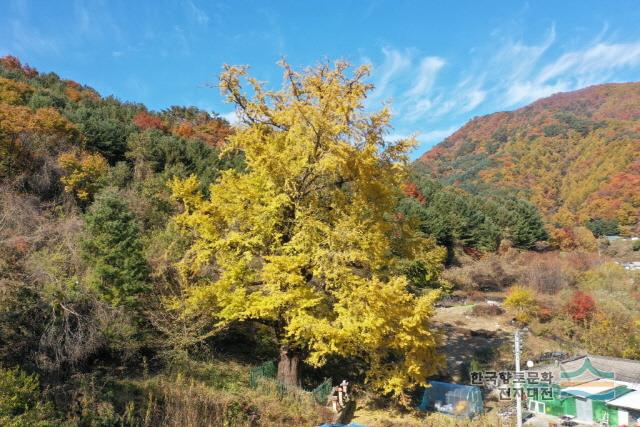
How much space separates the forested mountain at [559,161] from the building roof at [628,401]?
169 feet

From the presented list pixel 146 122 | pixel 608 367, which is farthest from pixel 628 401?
pixel 146 122

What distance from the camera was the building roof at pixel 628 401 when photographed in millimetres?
14445

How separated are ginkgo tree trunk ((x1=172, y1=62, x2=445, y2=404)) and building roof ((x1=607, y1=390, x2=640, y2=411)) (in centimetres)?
825

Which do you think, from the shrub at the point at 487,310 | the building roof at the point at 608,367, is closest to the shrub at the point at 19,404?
the building roof at the point at 608,367

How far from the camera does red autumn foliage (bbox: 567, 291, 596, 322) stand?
28312 millimetres

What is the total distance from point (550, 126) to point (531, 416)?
121m

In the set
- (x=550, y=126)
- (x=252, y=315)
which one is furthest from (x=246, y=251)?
(x=550, y=126)

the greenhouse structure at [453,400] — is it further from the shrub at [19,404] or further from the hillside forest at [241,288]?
the shrub at [19,404]

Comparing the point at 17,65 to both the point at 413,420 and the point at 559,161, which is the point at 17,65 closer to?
the point at 413,420

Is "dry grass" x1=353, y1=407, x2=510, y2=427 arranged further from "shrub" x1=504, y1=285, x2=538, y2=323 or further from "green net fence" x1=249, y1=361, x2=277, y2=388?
"shrub" x1=504, y1=285, x2=538, y2=323

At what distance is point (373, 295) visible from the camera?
9680 millimetres

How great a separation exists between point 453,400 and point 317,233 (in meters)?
6.71

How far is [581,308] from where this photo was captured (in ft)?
93.7

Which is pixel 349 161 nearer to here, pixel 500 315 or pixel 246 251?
pixel 246 251
